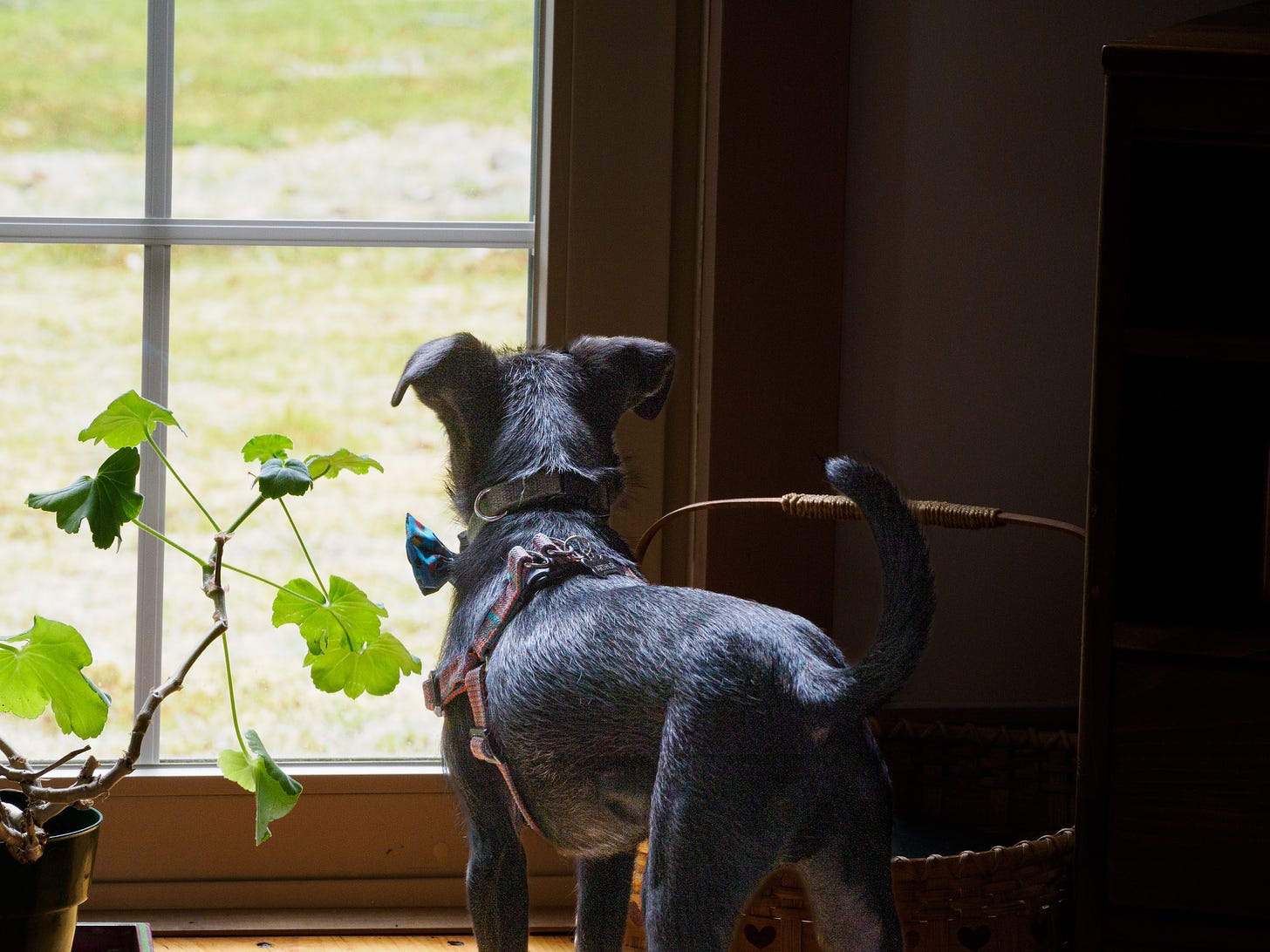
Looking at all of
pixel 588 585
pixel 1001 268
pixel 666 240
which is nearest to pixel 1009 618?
pixel 1001 268

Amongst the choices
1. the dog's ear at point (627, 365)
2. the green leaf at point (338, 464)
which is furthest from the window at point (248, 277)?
the dog's ear at point (627, 365)

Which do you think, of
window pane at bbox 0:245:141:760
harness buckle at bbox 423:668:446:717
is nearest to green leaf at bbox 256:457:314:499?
harness buckle at bbox 423:668:446:717

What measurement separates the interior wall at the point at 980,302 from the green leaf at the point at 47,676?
2.82 ft

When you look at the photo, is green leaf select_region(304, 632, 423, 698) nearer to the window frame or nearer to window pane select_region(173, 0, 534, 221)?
the window frame

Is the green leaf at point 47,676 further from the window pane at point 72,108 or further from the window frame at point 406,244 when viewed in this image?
the window pane at point 72,108

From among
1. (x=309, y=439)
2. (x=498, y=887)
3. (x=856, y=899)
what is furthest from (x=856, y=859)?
(x=309, y=439)

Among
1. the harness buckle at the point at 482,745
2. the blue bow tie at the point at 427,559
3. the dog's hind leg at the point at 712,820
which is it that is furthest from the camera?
the blue bow tie at the point at 427,559

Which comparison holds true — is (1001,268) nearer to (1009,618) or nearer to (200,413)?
(1009,618)

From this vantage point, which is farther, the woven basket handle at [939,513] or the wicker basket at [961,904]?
the woven basket handle at [939,513]

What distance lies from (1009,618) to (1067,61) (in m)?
0.69

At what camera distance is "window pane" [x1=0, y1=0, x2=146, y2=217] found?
4.74 feet

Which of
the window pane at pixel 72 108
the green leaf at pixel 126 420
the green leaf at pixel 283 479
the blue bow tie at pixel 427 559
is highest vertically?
the window pane at pixel 72 108

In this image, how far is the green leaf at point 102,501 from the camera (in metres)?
1.00

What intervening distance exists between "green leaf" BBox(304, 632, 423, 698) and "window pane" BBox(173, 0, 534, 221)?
65 centimetres
